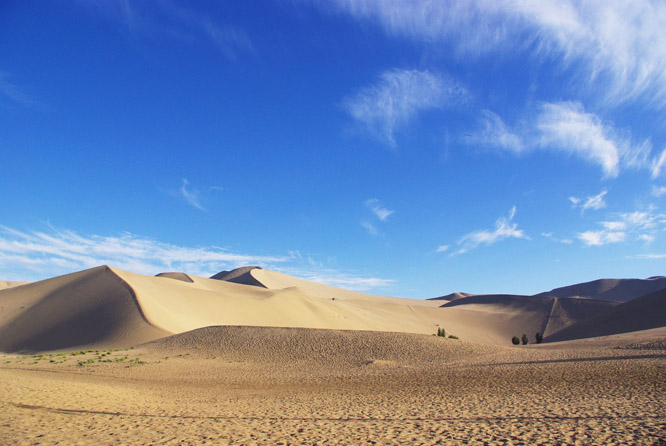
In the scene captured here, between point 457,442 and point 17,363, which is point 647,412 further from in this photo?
point 17,363

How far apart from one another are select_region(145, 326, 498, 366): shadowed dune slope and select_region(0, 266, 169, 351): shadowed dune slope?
6.76 meters

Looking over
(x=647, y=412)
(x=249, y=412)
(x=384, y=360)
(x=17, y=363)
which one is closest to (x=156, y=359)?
(x=17, y=363)

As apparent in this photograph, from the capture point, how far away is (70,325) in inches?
1494

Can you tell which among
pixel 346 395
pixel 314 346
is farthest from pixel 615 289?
pixel 346 395

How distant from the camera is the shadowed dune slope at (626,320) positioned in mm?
46625

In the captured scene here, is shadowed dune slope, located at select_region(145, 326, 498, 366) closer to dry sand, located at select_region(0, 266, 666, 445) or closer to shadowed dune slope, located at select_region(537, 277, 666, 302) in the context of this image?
dry sand, located at select_region(0, 266, 666, 445)

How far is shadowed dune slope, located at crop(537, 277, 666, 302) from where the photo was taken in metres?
137

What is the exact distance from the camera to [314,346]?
27.0 metres

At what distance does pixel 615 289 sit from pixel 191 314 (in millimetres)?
150473

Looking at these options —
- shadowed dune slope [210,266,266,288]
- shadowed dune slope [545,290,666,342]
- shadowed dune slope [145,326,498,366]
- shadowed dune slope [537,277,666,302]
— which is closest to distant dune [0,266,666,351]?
shadowed dune slope [545,290,666,342]

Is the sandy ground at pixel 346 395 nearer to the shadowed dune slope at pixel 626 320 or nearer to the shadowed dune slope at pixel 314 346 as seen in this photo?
the shadowed dune slope at pixel 314 346

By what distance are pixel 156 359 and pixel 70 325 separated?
17.8m

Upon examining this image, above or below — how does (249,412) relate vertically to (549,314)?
below

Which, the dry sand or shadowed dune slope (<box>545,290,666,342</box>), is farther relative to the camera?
shadowed dune slope (<box>545,290,666,342</box>)
